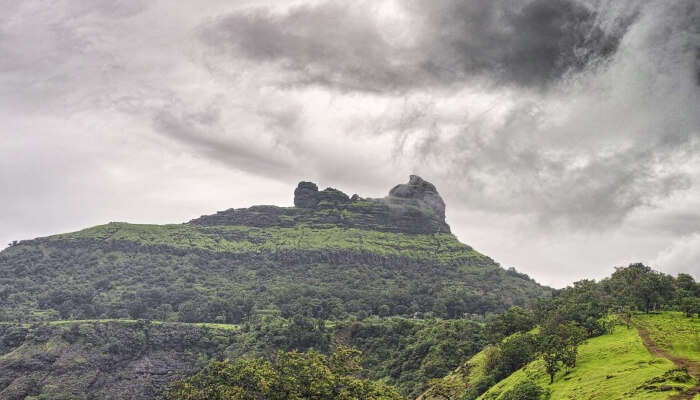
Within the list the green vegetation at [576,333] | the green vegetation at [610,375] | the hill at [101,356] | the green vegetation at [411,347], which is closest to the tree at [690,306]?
the green vegetation at [576,333]

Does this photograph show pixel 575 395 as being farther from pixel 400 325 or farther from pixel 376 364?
pixel 400 325

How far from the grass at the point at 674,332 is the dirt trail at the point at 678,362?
0.76 m

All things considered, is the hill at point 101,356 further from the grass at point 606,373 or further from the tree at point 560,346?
the grass at point 606,373

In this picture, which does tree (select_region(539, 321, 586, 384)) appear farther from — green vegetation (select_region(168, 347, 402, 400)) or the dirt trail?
green vegetation (select_region(168, 347, 402, 400))

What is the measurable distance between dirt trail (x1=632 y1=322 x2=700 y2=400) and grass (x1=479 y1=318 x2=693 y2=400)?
2.89ft

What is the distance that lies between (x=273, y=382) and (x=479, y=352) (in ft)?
237

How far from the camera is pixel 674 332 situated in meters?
82.3

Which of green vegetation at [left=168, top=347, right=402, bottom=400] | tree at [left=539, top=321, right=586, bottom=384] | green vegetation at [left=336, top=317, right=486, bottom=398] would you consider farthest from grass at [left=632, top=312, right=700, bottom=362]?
green vegetation at [left=336, top=317, right=486, bottom=398]

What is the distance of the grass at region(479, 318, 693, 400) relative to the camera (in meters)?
59.7

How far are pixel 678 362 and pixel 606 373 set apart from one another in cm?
878

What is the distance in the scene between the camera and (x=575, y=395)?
64312mm

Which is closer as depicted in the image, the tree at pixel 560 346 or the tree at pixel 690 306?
the tree at pixel 560 346

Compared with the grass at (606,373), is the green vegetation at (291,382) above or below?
below

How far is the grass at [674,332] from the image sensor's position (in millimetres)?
73875
